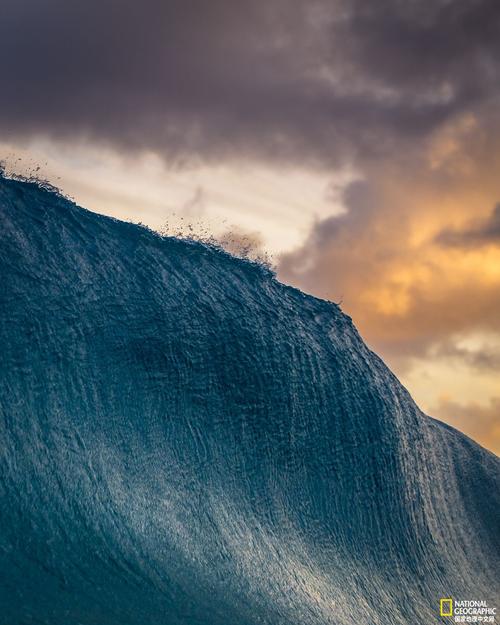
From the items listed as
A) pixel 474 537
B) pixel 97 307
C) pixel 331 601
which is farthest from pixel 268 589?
pixel 474 537

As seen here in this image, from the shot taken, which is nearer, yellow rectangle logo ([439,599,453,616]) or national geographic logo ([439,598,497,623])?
yellow rectangle logo ([439,599,453,616])

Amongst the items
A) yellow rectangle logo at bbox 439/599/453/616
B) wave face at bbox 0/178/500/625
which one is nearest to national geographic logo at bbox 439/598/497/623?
yellow rectangle logo at bbox 439/599/453/616

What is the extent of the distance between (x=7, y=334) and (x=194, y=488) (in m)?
5.74

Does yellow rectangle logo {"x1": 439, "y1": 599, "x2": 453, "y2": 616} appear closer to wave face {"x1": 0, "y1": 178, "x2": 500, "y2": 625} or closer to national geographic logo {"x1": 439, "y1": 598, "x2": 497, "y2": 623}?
national geographic logo {"x1": 439, "y1": 598, "x2": 497, "y2": 623}

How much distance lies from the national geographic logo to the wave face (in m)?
0.37

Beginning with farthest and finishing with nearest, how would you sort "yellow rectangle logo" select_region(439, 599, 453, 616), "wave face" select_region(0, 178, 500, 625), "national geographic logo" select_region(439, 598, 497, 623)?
1. "national geographic logo" select_region(439, 598, 497, 623)
2. "yellow rectangle logo" select_region(439, 599, 453, 616)
3. "wave face" select_region(0, 178, 500, 625)

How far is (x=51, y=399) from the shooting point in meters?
16.7

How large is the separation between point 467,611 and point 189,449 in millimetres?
12308

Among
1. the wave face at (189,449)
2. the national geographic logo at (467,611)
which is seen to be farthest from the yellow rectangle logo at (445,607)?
the wave face at (189,449)

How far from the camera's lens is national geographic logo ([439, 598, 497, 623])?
2323 cm

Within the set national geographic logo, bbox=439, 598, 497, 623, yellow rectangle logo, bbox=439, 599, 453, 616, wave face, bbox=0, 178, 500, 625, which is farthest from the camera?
national geographic logo, bbox=439, 598, 497, 623

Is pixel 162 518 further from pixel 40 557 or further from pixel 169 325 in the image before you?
pixel 169 325

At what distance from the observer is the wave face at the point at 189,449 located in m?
15.3

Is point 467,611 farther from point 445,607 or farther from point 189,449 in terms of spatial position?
point 189,449
